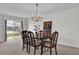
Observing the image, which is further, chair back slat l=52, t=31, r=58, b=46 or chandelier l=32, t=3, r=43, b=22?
chandelier l=32, t=3, r=43, b=22

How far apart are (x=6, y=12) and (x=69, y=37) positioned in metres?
1.97

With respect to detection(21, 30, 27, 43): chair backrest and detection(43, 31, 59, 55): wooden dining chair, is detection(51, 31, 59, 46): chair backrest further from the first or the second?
detection(21, 30, 27, 43): chair backrest

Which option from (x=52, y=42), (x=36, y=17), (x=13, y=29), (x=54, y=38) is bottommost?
(x=52, y=42)

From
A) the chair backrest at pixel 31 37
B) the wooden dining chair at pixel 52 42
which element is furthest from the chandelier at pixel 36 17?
the wooden dining chair at pixel 52 42

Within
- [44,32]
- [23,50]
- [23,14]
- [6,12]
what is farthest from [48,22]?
[6,12]

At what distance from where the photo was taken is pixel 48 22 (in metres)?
2.75

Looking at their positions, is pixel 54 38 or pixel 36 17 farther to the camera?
pixel 36 17

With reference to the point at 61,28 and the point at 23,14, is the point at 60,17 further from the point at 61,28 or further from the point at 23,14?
the point at 23,14

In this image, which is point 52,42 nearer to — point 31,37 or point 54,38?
point 54,38

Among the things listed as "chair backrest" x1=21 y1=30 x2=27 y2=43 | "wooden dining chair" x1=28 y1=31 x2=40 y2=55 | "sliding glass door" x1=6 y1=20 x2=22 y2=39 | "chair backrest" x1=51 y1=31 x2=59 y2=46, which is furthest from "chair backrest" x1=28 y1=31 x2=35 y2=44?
"chair backrest" x1=51 y1=31 x2=59 y2=46

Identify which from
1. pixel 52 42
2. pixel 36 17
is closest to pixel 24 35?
pixel 36 17

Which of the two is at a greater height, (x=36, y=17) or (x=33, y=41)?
(x=36, y=17)

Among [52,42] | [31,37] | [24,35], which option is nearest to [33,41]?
[31,37]
